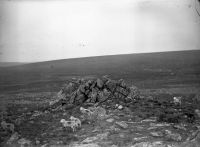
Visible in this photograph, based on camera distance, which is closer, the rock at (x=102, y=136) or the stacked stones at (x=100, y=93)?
the rock at (x=102, y=136)

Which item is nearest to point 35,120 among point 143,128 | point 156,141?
point 143,128

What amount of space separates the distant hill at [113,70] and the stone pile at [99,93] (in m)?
3.25

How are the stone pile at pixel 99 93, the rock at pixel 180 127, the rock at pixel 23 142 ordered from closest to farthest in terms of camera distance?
the rock at pixel 23 142 < the rock at pixel 180 127 < the stone pile at pixel 99 93

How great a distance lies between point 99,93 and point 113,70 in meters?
6.74

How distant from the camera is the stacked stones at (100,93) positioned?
→ 11867mm

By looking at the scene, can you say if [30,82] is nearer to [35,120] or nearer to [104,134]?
[35,120]

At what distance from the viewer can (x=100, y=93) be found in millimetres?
11969

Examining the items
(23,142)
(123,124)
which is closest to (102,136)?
(123,124)

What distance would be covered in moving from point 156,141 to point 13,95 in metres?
9.52

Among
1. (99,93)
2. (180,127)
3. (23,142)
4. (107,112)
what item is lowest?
(23,142)

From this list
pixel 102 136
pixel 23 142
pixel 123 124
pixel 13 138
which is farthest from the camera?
pixel 123 124

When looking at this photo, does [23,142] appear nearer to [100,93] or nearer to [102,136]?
[102,136]

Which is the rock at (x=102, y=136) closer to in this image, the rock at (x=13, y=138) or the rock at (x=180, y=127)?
the rock at (x=180, y=127)

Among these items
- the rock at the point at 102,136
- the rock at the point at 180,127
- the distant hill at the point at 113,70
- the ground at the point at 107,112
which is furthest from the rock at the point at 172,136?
the distant hill at the point at 113,70
